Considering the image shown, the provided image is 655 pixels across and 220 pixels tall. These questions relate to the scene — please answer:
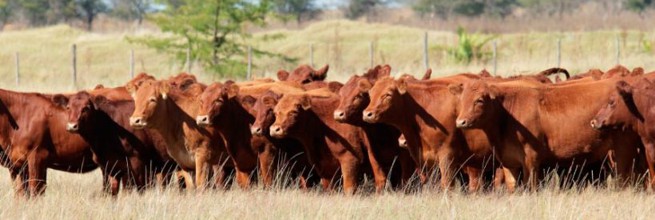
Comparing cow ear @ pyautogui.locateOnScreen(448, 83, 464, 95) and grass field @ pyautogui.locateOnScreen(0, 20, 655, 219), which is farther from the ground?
cow ear @ pyautogui.locateOnScreen(448, 83, 464, 95)

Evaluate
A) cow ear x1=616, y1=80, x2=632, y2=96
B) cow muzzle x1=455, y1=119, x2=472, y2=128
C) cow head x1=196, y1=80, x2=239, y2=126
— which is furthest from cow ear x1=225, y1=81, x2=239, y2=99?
cow ear x1=616, y1=80, x2=632, y2=96

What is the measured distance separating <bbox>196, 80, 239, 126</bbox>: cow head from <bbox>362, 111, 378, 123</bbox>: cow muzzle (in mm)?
1771

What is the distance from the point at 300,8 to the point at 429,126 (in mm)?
66746

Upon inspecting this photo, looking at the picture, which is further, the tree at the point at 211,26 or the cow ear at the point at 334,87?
the tree at the point at 211,26

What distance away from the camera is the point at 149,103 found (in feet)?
42.9

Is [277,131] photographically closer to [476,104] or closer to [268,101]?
[268,101]

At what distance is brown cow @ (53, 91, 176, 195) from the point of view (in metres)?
13.1

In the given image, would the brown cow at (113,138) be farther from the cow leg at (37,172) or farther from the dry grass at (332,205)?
the dry grass at (332,205)

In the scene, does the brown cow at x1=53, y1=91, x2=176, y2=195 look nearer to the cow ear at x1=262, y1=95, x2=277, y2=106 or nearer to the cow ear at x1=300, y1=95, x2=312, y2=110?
the cow ear at x1=262, y1=95, x2=277, y2=106

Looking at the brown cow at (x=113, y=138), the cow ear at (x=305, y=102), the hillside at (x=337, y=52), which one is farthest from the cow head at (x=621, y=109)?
the hillside at (x=337, y=52)

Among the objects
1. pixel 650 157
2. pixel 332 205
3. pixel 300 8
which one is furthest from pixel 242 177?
pixel 300 8

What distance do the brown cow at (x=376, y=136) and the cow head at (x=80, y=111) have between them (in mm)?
2580

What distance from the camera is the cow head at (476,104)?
468 inches

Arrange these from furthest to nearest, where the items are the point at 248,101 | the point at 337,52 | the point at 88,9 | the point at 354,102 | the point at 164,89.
A: the point at 88,9
the point at 337,52
the point at 248,101
the point at 164,89
the point at 354,102
